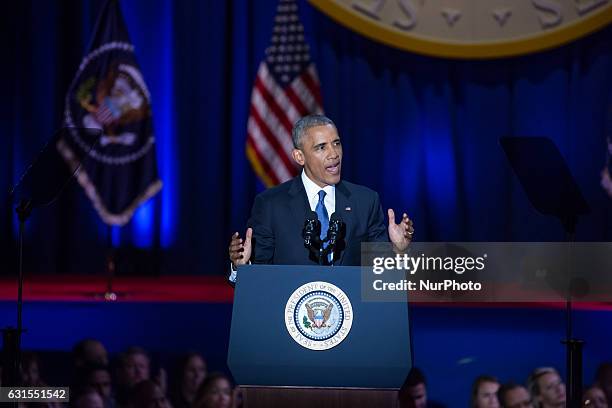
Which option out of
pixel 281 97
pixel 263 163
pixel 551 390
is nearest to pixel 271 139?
pixel 263 163

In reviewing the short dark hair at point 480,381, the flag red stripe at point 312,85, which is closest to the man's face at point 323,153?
the short dark hair at point 480,381

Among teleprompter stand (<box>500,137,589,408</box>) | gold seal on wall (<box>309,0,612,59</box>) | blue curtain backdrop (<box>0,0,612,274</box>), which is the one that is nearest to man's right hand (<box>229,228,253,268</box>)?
teleprompter stand (<box>500,137,589,408</box>)

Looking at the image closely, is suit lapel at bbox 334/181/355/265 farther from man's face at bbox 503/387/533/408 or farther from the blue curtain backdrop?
the blue curtain backdrop

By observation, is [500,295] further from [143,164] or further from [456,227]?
[143,164]

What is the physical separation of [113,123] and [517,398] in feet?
14.1

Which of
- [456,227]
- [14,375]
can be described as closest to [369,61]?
[456,227]

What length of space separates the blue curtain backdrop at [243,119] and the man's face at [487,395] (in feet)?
11.4

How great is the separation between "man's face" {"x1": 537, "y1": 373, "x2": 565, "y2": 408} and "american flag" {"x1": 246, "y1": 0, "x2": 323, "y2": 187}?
341 centimetres

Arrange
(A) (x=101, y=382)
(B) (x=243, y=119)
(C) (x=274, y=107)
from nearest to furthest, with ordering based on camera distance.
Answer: (A) (x=101, y=382) → (C) (x=274, y=107) → (B) (x=243, y=119)

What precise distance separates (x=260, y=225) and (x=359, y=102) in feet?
15.0

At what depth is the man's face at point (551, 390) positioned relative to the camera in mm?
4469

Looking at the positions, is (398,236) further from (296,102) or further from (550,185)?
(296,102)

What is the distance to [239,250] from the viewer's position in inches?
124

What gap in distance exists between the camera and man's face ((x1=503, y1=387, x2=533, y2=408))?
→ 449cm
